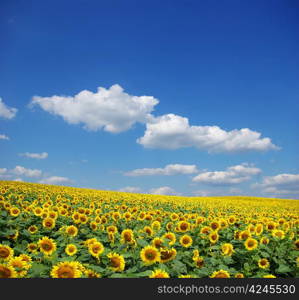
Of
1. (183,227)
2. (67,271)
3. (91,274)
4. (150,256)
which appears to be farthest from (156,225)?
(67,271)

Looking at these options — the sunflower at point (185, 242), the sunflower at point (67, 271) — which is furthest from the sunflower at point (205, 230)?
the sunflower at point (67, 271)

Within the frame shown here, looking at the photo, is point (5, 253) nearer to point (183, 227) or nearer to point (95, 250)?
point (95, 250)

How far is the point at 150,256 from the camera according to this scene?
4.48m

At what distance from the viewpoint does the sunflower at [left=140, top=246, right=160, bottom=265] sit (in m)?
4.43

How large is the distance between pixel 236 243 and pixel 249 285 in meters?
3.91

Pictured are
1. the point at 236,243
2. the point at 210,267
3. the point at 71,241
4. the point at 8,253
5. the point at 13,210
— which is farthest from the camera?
the point at 13,210

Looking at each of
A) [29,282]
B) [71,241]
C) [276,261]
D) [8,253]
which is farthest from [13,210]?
[276,261]

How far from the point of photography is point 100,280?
9.76 feet

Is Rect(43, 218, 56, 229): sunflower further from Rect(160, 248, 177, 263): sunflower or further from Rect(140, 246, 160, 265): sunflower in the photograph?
Rect(160, 248, 177, 263): sunflower

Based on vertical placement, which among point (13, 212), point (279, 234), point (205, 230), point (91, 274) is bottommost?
point (91, 274)

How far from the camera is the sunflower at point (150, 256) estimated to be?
4.43 meters

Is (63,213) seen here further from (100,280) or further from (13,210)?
(100,280)

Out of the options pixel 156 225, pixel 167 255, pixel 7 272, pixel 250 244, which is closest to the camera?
pixel 7 272

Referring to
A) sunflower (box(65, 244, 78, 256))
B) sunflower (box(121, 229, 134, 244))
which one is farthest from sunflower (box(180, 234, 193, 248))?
sunflower (box(65, 244, 78, 256))
